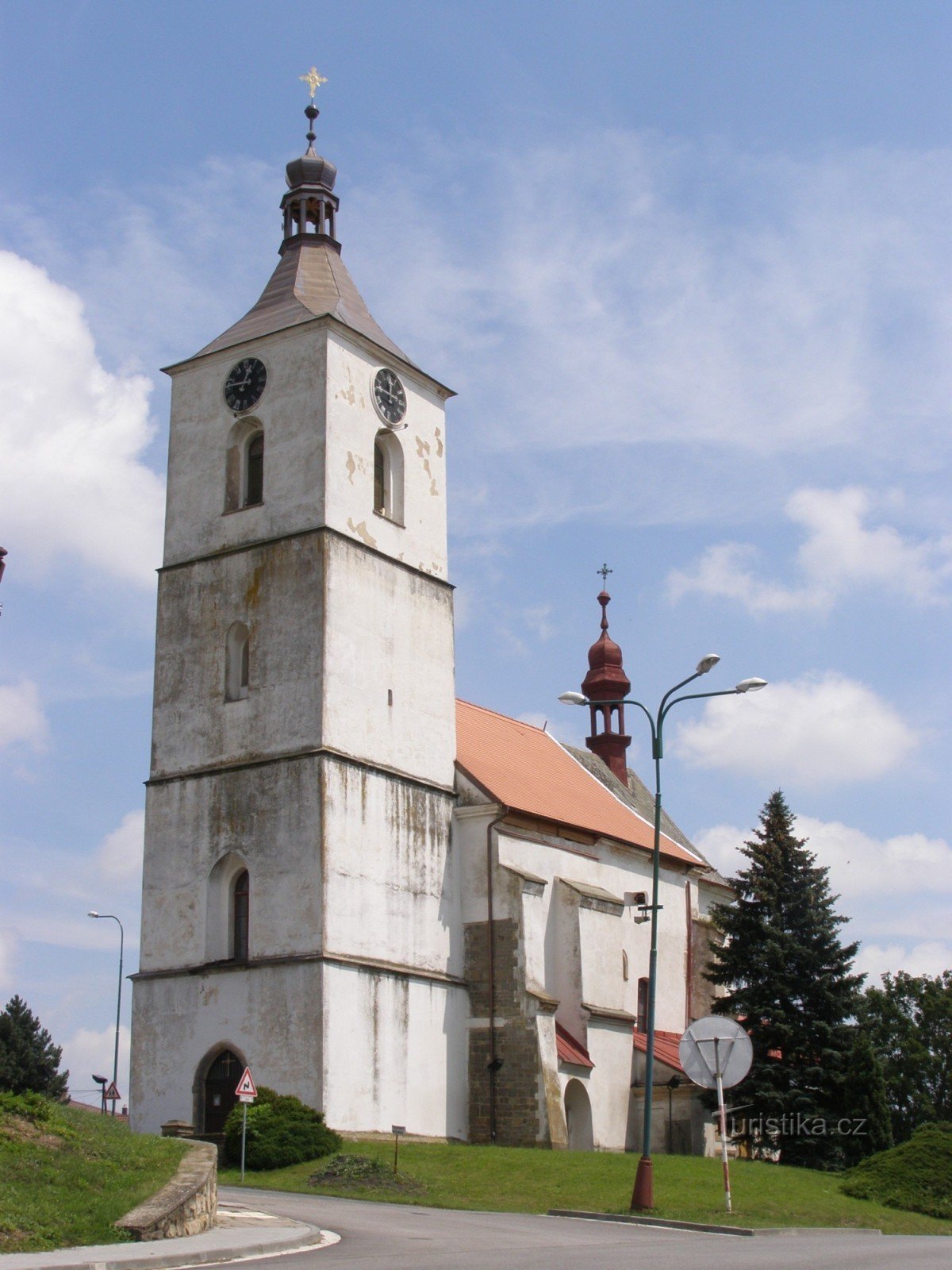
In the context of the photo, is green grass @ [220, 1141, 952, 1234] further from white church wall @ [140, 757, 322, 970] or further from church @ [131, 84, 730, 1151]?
white church wall @ [140, 757, 322, 970]

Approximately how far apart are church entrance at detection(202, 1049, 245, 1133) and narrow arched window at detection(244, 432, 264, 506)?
12.1m

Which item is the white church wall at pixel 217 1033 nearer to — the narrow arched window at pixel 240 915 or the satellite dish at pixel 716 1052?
the narrow arched window at pixel 240 915

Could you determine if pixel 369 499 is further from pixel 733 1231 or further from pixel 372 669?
pixel 733 1231

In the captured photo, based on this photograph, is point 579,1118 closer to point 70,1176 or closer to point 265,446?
point 265,446

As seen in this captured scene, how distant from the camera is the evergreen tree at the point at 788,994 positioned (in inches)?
1337

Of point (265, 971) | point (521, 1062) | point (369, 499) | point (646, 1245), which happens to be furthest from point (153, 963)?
point (646, 1245)

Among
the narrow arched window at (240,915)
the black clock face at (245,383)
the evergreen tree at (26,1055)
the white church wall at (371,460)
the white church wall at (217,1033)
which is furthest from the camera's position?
the evergreen tree at (26,1055)

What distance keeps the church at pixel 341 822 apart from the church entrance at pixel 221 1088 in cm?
6

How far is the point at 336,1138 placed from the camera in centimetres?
2789

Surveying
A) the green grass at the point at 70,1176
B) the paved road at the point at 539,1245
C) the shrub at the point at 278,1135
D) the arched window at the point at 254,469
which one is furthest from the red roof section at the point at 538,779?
the green grass at the point at 70,1176

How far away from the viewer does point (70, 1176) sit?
1530 centimetres

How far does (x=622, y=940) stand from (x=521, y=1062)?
643 centimetres

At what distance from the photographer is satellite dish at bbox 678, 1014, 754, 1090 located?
2034cm

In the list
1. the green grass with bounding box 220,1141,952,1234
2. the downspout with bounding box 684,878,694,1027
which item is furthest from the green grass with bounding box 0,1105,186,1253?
the downspout with bounding box 684,878,694,1027
